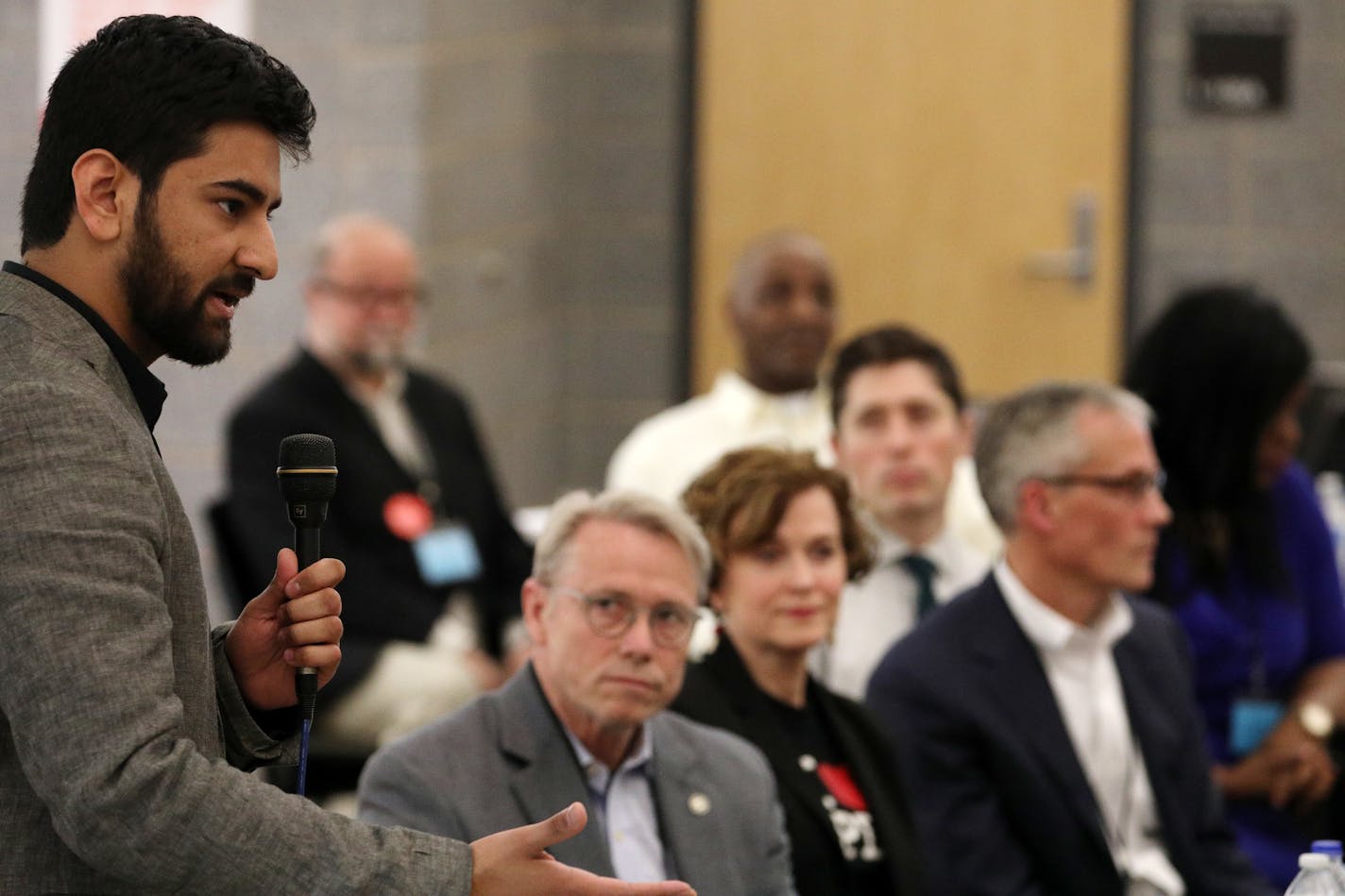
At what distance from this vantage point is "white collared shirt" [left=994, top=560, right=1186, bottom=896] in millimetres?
2842

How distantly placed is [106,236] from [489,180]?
13.9 feet

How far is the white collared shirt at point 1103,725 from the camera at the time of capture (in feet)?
9.32

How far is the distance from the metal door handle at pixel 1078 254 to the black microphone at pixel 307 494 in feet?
16.1

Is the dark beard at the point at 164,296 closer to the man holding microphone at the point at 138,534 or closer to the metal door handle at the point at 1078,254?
the man holding microphone at the point at 138,534

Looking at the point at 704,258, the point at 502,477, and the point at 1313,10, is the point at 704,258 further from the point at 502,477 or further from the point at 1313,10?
the point at 1313,10

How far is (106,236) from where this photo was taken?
1300 millimetres

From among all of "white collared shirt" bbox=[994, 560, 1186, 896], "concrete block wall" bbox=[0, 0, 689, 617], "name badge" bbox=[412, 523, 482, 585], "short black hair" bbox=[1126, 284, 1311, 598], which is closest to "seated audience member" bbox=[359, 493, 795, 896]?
"white collared shirt" bbox=[994, 560, 1186, 896]

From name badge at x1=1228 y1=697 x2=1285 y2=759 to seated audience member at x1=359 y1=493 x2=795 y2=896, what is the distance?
1.26 meters

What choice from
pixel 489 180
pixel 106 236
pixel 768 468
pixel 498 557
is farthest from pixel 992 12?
pixel 106 236

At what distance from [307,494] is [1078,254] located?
16.3 ft

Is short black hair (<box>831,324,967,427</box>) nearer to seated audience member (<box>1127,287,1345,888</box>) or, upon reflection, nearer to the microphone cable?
seated audience member (<box>1127,287,1345,888</box>)

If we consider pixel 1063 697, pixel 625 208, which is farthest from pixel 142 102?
pixel 625 208

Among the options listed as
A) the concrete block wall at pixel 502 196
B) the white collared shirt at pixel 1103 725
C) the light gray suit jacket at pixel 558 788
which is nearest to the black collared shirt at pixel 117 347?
the light gray suit jacket at pixel 558 788

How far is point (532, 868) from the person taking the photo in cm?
133
